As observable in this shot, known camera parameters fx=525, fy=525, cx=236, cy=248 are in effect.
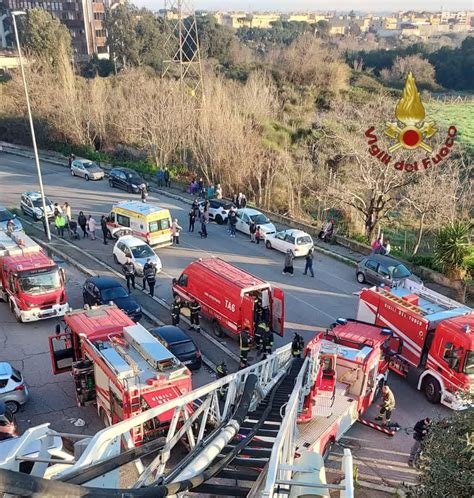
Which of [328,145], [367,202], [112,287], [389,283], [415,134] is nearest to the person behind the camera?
[112,287]

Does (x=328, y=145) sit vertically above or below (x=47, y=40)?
below

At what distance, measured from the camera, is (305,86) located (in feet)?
186

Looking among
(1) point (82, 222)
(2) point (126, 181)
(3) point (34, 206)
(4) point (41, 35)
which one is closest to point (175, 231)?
(1) point (82, 222)

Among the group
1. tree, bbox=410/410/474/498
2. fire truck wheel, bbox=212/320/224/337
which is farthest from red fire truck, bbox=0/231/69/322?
tree, bbox=410/410/474/498

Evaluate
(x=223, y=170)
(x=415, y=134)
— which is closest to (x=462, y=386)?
(x=415, y=134)

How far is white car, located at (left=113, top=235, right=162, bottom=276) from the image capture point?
21125 millimetres

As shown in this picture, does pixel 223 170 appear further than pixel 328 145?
No

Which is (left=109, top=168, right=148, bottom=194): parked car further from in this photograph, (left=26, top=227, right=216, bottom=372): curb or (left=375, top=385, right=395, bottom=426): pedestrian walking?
(left=375, top=385, right=395, bottom=426): pedestrian walking

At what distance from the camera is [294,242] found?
2342 centimetres

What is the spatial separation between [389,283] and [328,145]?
2261 cm

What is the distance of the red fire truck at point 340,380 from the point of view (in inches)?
443

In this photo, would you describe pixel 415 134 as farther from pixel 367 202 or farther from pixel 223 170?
pixel 223 170

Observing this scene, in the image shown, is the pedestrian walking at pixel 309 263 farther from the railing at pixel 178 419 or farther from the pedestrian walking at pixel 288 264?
the railing at pixel 178 419

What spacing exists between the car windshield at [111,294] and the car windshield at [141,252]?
355cm
